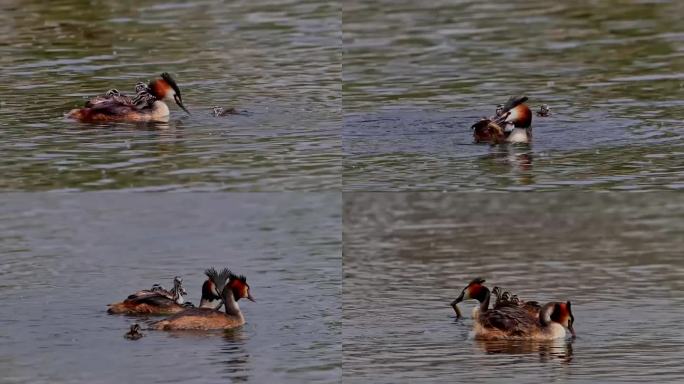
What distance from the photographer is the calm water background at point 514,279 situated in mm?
13148

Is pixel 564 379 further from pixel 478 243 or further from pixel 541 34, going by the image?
pixel 541 34

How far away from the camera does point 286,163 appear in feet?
50.9

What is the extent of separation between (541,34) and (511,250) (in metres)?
5.06

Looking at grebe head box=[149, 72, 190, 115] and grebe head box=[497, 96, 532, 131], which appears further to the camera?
grebe head box=[149, 72, 190, 115]

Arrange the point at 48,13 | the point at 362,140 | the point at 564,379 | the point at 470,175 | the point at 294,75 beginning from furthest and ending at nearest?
the point at 48,13
the point at 294,75
the point at 362,140
the point at 470,175
the point at 564,379

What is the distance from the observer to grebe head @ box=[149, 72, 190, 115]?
57.0ft

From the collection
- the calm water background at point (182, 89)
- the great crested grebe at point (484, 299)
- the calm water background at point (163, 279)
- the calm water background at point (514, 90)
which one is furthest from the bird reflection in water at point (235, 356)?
the great crested grebe at point (484, 299)

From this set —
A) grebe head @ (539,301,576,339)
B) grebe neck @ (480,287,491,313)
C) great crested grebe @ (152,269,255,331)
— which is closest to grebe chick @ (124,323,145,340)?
great crested grebe @ (152,269,255,331)

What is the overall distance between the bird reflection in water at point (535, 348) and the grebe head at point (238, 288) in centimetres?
223

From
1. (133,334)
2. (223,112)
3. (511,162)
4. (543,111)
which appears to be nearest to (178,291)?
(133,334)

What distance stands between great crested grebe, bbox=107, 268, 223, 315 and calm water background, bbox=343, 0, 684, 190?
1743 mm

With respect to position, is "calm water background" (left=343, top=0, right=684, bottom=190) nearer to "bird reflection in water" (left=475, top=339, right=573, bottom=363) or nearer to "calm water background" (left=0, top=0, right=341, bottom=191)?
"calm water background" (left=0, top=0, right=341, bottom=191)

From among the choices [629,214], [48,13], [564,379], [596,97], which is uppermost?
[48,13]

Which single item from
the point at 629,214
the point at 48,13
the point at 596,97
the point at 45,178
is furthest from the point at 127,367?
the point at 48,13
